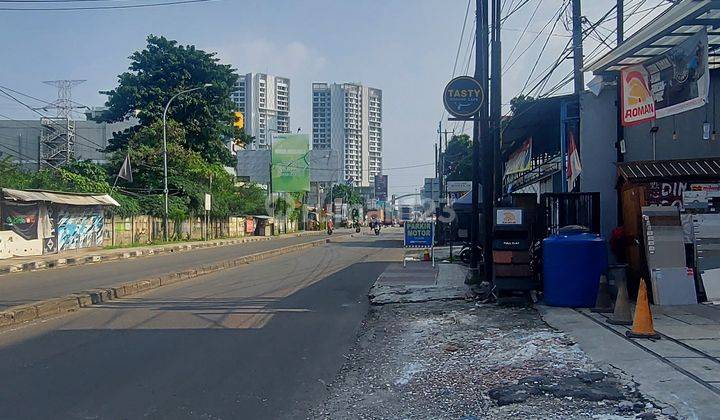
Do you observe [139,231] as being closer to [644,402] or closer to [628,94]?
[628,94]

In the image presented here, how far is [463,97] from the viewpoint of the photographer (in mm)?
14141

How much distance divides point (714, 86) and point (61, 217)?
1084 inches

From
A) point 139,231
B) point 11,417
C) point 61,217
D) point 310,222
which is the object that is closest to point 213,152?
point 139,231

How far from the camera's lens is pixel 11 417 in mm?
5414

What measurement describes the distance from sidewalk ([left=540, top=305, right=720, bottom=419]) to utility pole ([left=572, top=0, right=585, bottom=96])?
9.56 m

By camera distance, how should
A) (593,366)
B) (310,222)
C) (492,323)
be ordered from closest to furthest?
(593,366) → (492,323) → (310,222)

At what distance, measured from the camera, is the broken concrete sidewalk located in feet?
42.7

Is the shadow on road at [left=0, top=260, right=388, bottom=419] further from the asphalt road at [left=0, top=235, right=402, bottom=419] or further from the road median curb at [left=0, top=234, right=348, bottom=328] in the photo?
the road median curb at [left=0, top=234, right=348, bottom=328]

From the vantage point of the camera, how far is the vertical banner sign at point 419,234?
22969 millimetres

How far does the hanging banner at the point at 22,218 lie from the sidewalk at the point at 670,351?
77.0 feet

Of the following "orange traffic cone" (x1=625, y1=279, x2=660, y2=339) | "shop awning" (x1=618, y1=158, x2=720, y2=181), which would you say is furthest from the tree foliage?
"orange traffic cone" (x1=625, y1=279, x2=660, y2=339)

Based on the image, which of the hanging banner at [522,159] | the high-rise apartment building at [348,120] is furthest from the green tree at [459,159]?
the high-rise apartment building at [348,120]

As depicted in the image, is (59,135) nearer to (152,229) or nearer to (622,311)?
(152,229)

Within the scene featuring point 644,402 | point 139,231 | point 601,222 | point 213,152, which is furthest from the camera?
point 213,152
